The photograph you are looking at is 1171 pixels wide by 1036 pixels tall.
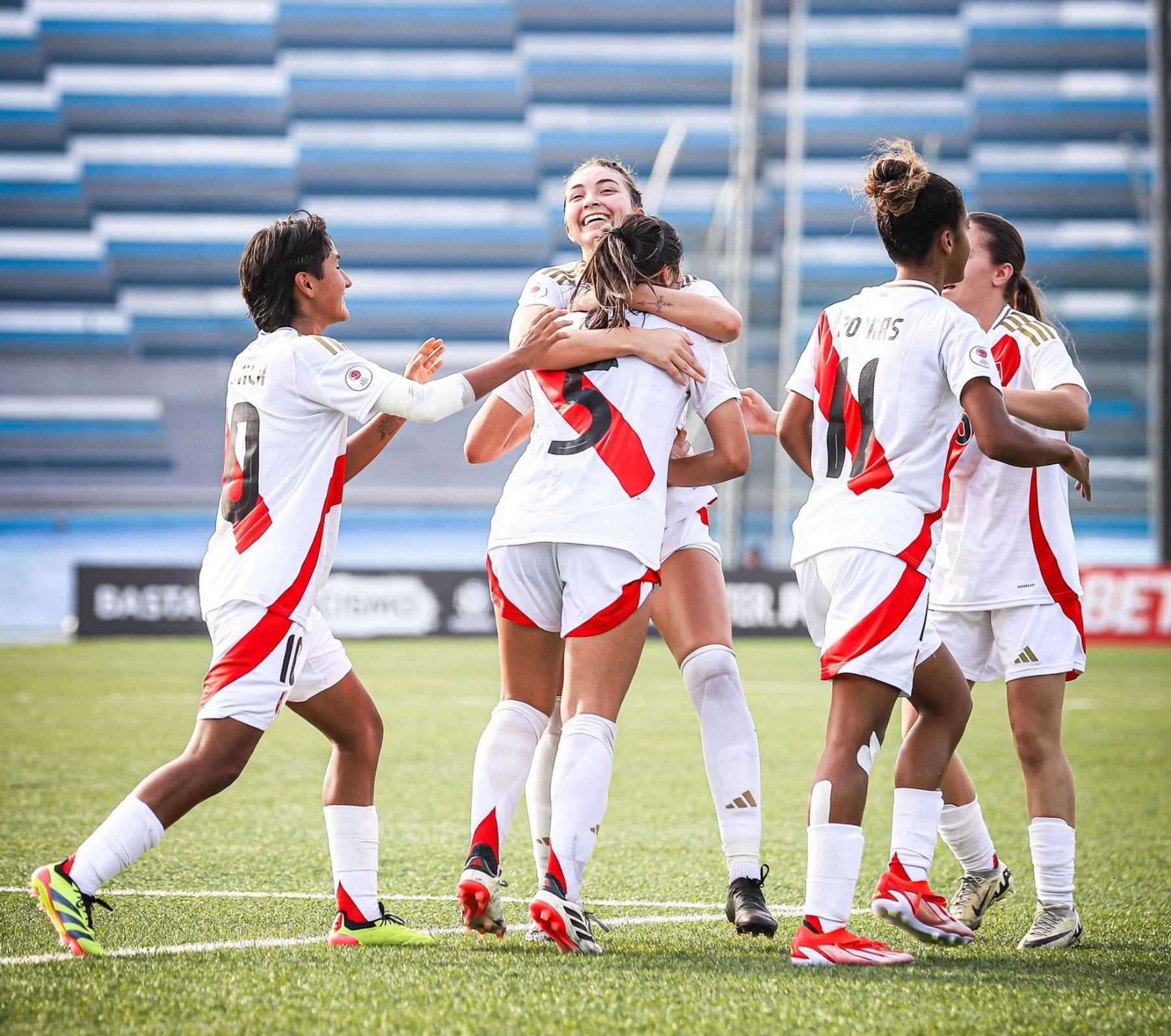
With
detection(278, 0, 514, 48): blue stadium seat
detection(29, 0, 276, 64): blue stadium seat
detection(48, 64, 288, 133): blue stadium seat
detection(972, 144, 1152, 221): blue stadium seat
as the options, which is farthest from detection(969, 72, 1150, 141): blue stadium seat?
detection(29, 0, 276, 64): blue stadium seat

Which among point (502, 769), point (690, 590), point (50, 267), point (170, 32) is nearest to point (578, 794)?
point (502, 769)

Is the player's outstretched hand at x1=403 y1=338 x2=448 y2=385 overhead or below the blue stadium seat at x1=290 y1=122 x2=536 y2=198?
below

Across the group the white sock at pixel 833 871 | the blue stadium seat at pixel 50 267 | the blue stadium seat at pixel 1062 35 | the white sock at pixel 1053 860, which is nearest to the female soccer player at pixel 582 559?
the white sock at pixel 833 871

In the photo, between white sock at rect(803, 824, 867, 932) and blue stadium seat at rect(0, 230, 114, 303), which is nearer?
white sock at rect(803, 824, 867, 932)

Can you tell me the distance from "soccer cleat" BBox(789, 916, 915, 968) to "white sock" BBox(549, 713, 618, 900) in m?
0.58

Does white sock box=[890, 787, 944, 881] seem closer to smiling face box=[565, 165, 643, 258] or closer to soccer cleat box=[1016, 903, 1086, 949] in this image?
soccer cleat box=[1016, 903, 1086, 949]

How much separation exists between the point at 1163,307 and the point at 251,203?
37391 mm

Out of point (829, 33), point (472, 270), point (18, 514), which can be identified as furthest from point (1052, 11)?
point (18, 514)

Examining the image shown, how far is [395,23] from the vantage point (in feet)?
172

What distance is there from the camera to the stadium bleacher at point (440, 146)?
160ft

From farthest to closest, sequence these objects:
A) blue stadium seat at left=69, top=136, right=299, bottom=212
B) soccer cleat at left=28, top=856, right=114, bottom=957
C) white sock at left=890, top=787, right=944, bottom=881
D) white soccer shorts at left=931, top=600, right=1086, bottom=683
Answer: blue stadium seat at left=69, top=136, right=299, bottom=212 < white soccer shorts at left=931, top=600, right=1086, bottom=683 < white sock at left=890, top=787, right=944, bottom=881 < soccer cleat at left=28, top=856, right=114, bottom=957

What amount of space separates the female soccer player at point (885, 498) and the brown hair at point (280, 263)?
1.45 m

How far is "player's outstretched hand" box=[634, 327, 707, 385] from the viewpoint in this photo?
3.69 meters

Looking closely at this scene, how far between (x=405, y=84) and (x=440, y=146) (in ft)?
9.51
